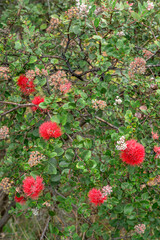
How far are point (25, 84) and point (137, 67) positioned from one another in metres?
0.59

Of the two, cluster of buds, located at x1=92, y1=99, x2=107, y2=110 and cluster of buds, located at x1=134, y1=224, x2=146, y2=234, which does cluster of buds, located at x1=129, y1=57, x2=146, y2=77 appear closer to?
cluster of buds, located at x1=92, y1=99, x2=107, y2=110

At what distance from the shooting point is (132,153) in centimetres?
101

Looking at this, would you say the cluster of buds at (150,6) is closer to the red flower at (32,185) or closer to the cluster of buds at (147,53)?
the cluster of buds at (147,53)

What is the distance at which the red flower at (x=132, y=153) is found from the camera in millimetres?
1015

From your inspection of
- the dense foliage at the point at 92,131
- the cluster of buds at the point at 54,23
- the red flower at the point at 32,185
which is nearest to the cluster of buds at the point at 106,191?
the dense foliage at the point at 92,131

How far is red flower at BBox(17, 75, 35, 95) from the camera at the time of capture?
1.25 m

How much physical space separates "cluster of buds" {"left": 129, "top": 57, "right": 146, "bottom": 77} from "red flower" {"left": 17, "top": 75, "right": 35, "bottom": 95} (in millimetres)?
518

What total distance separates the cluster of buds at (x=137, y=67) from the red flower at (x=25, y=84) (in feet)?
1.70

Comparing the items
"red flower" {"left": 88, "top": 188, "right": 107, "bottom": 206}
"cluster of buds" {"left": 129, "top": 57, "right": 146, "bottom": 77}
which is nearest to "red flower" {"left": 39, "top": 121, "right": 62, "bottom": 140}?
"red flower" {"left": 88, "top": 188, "right": 107, "bottom": 206}

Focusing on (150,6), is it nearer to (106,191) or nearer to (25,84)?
(25,84)

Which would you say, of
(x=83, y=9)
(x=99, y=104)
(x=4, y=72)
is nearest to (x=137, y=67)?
(x=99, y=104)

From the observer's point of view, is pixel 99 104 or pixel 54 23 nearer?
pixel 99 104

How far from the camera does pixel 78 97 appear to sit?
118 centimetres

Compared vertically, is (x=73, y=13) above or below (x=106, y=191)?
above
